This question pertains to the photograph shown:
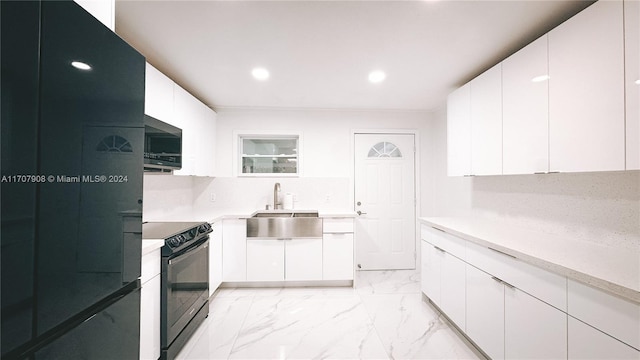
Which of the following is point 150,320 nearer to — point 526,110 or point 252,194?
point 252,194

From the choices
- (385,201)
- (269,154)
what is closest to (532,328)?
(385,201)

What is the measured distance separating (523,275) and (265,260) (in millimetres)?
2460

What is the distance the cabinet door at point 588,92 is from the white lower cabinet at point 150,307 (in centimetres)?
254

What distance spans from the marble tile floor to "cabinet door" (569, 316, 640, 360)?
0.87 m

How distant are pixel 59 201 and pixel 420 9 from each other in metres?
1.88

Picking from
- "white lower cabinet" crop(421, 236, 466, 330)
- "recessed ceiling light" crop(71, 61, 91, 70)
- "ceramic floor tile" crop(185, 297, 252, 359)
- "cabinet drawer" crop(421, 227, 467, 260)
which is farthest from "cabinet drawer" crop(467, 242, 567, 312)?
"recessed ceiling light" crop(71, 61, 91, 70)

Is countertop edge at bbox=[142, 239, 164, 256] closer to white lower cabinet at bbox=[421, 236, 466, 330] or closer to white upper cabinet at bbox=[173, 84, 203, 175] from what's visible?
white upper cabinet at bbox=[173, 84, 203, 175]

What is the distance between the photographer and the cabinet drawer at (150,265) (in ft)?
4.98

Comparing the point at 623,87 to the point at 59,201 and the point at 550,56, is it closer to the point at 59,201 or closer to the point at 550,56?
the point at 550,56

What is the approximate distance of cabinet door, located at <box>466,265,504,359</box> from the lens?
63.9 inches

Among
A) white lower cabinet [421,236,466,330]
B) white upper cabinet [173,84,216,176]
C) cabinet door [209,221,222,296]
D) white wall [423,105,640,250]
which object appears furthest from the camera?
cabinet door [209,221,222,296]

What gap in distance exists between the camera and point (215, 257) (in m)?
2.78

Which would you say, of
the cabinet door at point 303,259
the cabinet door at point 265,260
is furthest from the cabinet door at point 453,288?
the cabinet door at point 265,260

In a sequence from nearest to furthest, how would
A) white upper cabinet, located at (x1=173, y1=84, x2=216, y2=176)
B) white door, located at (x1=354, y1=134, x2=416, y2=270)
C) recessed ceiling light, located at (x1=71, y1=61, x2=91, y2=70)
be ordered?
recessed ceiling light, located at (x1=71, y1=61, x2=91, y2=70), white upper cabinet, located at (x1=173, y1=84, x2=216, y2=176), white door, located at (x1=354, y1=134, x2=416, y2=270)
